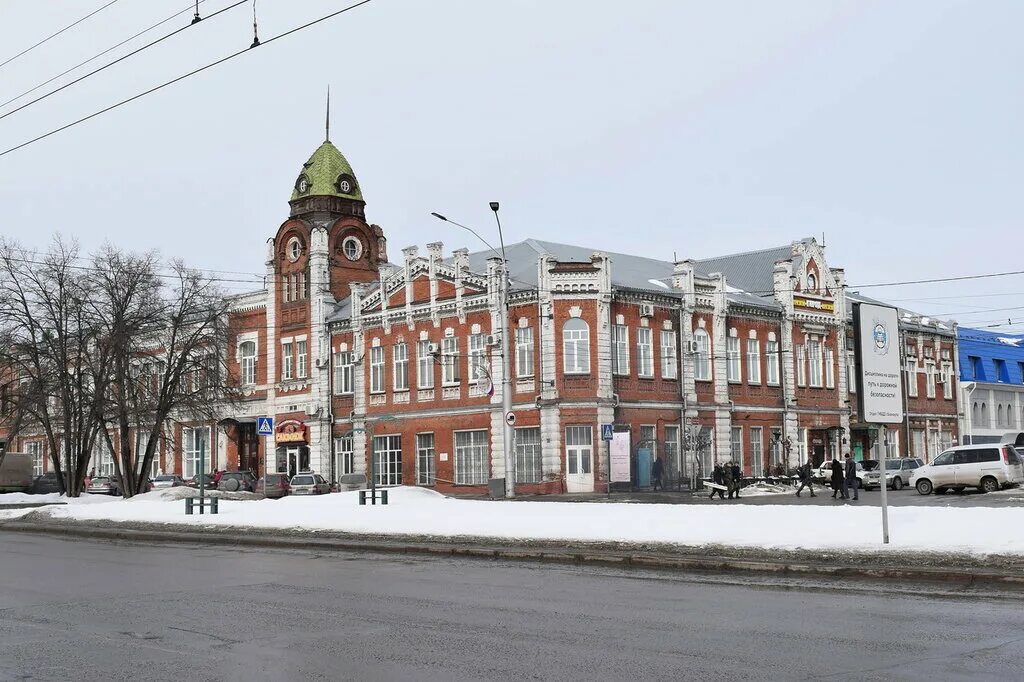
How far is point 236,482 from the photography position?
183 ft

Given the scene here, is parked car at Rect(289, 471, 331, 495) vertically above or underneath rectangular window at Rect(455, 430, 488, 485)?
underneath

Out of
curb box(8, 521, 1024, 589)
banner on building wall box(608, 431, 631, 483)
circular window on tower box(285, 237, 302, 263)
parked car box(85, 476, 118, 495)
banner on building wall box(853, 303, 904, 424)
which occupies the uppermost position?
circular window on tower box(285, 237, 302, 263)

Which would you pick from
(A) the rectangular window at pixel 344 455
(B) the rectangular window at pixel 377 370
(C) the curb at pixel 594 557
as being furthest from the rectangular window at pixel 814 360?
(C) the curb at pixel 594 557

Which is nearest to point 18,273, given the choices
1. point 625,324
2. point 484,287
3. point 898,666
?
point 484,287

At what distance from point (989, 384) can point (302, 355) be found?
143 feet

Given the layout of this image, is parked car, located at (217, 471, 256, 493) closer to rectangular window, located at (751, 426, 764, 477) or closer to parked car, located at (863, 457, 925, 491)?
rectangular window, located at (751, 426, 764, 477)

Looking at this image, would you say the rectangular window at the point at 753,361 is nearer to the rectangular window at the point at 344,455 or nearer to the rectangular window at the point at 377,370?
the rectangular window at the point at 377,370

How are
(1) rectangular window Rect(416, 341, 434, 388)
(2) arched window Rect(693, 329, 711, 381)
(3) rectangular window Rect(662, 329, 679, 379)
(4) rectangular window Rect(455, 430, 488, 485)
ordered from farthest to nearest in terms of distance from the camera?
(1) rectangular window Rect(416, 341, 434, 388) → (2) arched window Rect(693, 329, 711, 381) → (3) rectangular window Rect(662, 329, 679, 379) → (4) rectangular window Rect(455, 430, 488, 485)

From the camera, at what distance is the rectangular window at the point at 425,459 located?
55469 mm

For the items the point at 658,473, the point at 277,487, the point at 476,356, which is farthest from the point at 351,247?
the point at 658,473

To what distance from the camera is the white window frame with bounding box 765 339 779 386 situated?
58713mm

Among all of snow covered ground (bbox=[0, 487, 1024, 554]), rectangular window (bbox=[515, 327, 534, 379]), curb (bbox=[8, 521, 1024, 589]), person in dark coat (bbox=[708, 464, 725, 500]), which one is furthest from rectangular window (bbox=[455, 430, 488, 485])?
curb (bbox=[8, 521, 1024, 589])

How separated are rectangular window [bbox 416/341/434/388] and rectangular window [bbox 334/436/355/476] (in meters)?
6.07

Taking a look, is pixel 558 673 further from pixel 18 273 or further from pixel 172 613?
pixel 18 273
